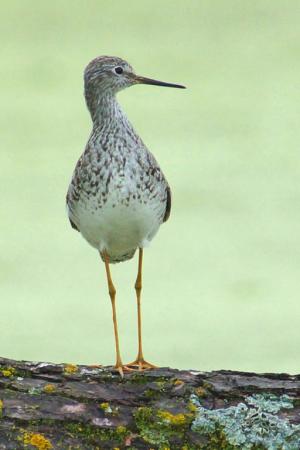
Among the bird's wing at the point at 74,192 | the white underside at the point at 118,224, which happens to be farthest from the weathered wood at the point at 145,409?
the bird's wing at the point at 74,192

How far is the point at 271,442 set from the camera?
2.28m

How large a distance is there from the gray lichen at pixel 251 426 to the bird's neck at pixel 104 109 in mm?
1152

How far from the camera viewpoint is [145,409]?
2.32 m

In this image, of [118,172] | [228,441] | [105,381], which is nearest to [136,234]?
[118,172]

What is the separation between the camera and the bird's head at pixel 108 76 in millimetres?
3229

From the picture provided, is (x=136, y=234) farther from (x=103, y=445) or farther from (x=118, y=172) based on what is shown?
(x=103, y=445)

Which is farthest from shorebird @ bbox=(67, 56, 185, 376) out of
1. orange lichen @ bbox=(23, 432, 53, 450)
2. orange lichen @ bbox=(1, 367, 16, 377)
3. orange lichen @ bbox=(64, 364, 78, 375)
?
orange lichen @ bbox=(23, 432, 53, 450)

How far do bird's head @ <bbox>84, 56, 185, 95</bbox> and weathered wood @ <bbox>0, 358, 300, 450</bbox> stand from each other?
1107mm

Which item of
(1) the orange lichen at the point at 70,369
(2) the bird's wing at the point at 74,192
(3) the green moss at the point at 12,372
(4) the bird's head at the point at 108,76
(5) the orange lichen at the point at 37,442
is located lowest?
(5) the orange lichen at the point at 37,442

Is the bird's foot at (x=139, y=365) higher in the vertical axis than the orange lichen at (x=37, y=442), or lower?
higher

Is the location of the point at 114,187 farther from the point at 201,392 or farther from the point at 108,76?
the point at 201,392

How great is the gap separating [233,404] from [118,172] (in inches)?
35.7

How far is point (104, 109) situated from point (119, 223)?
0.43 metres

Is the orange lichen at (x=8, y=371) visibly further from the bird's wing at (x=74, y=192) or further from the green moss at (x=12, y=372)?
the bird's wing at (x=74, y=192)
